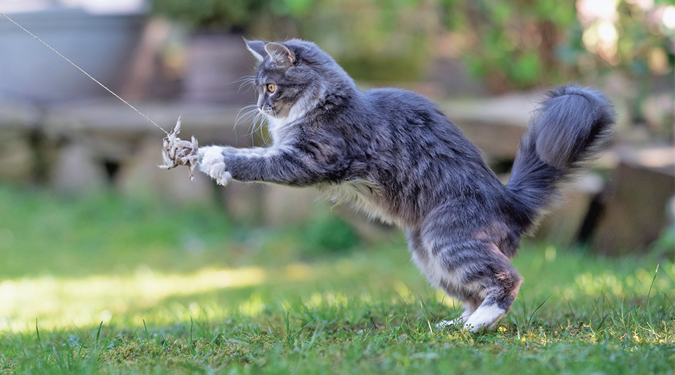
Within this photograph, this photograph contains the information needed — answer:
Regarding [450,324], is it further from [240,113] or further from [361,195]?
[240,113]

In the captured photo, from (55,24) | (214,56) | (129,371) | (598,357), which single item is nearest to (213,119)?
(214,56)

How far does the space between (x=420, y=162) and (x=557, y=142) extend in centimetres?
67

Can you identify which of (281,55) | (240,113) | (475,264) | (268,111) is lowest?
(475,264)

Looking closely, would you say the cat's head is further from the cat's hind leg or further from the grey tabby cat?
the cat's hind leg

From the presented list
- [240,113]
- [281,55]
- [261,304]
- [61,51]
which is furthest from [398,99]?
[61,51]

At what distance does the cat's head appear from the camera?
3.14 metres

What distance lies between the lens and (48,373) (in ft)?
7.95

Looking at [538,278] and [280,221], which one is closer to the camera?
[538,278]

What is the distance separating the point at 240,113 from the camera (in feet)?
22.2

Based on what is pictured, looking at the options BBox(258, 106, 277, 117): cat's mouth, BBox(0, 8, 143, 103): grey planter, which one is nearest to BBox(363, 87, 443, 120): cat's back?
BBox(258, 106, 277, 117): cat's mouth

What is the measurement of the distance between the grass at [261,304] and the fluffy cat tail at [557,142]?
60cm

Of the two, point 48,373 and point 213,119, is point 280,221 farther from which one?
point 48,373

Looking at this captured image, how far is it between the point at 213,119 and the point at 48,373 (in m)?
5.40

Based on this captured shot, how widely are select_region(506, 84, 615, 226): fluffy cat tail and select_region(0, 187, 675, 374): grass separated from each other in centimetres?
60
